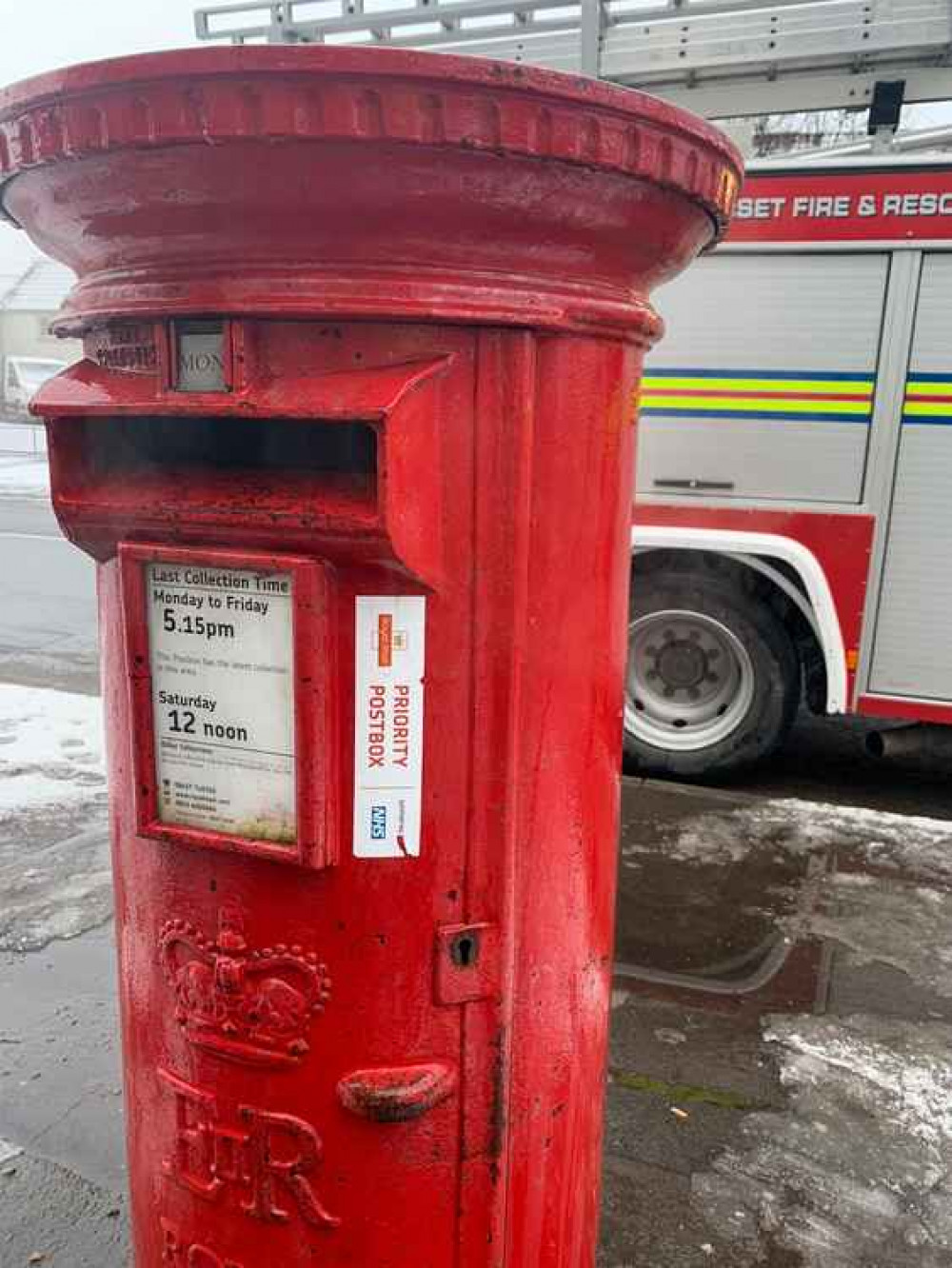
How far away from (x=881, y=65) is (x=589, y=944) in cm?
459

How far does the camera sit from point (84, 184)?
1.18 m

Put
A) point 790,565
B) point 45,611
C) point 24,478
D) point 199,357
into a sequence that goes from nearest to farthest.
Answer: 1. point 199,357
2. point 790,565
3. point 45,611
4. point 24,478

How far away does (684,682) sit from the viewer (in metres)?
5.09

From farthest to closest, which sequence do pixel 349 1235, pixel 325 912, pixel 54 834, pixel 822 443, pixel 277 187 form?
1. pixel 822 443
2. pixel 54 834
3. pixel 349 1235
4. pixel 325 912
5. pixel 277 187

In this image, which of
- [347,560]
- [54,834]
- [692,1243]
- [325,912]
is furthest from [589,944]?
[54,834]

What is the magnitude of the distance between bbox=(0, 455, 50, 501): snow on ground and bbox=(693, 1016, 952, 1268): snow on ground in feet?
46.1

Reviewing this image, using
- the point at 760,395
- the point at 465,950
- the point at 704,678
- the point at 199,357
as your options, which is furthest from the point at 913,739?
the point at 199,357

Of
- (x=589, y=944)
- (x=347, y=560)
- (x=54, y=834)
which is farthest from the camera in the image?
(x=54, y=834)

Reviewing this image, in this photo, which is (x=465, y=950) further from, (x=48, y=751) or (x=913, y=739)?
(x=48, y=751)

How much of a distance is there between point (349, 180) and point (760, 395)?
3.81m

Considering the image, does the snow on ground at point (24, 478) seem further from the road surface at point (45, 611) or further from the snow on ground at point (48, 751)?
the snow on ground at point (48, 751)

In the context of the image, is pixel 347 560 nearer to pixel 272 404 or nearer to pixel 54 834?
pixel 272 404

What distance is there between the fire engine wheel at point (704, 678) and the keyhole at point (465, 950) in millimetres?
3622

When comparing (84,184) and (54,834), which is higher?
(84,184)
